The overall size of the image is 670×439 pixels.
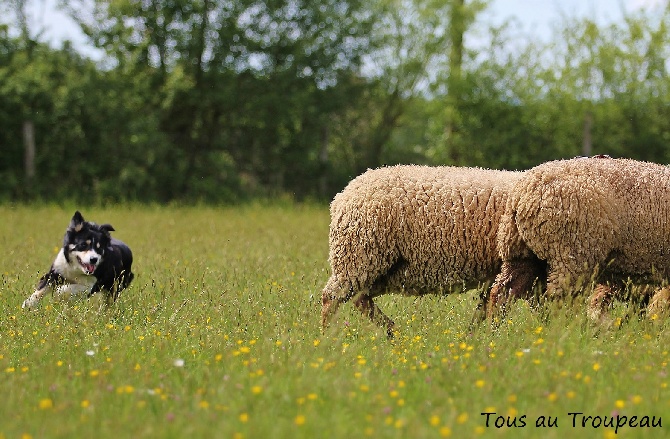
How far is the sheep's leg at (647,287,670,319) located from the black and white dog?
4121 mm

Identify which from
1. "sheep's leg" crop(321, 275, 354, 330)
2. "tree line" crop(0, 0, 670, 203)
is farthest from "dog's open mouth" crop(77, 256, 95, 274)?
"tree line" crop(0, 0, 670, 203)

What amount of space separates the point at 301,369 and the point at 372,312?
172 centimetres

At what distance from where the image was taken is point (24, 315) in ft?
19.4

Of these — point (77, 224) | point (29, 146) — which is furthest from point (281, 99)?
point (77, 224)

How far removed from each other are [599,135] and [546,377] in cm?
1707

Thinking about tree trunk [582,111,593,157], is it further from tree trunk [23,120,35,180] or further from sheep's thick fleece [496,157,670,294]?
sheep's thick fleece [496,157,670,294]

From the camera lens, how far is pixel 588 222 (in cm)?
549

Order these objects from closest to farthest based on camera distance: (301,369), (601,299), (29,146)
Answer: (301,369) → (601,299) → (29,146)

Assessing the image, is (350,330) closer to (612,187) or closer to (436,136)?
(612,187)

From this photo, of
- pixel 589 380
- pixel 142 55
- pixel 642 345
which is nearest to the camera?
pixel 589 380

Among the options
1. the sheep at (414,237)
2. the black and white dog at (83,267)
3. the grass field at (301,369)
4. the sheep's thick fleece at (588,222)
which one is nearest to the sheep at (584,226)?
the sheep's thick fleece at (588,222)

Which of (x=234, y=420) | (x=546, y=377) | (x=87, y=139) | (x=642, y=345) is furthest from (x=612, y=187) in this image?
(x=87, y=139)

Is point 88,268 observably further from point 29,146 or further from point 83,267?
point 29,146

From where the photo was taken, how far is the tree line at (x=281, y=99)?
18.1 m
